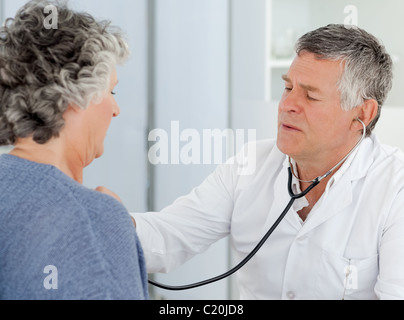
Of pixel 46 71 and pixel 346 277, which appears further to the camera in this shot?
pixel 346 277

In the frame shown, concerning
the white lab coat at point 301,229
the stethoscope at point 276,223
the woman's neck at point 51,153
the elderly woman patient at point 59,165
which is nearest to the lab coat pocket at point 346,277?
the white lab coat at point 301,229

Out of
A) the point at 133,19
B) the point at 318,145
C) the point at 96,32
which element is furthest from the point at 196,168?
the point at 96,32

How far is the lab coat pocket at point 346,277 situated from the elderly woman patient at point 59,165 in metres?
0.51

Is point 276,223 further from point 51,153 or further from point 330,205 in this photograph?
point 51,153

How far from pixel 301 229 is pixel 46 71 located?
673 millimetres

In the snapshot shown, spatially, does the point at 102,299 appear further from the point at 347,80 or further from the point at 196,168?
the point at 196,168

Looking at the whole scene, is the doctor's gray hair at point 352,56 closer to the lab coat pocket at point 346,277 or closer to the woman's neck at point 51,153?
the lab coat pocket at point 346,277

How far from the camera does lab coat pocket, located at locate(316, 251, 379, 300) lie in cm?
119

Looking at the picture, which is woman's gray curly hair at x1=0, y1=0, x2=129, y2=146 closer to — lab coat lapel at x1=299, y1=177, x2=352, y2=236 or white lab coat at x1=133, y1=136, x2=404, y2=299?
white lab coat at x1=133, y1=136, x2=404, y2=299

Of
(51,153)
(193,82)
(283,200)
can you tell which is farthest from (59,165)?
(193,82)

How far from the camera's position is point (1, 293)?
0.79 metres

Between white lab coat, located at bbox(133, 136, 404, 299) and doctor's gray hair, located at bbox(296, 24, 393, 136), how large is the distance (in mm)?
127

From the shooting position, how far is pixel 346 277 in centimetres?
120

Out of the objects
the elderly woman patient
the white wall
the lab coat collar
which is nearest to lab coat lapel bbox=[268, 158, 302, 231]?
the lab coat collar
